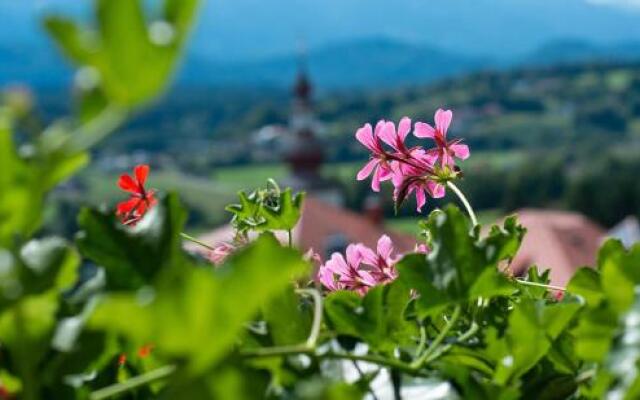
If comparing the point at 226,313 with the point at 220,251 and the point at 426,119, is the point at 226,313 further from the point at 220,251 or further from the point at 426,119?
the point at 426,119

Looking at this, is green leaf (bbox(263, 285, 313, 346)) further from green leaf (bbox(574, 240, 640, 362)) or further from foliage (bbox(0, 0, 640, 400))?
green leaf (bbox(574, 240, 640, 362))

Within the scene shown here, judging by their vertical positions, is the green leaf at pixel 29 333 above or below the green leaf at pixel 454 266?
above

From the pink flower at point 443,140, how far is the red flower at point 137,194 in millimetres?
202

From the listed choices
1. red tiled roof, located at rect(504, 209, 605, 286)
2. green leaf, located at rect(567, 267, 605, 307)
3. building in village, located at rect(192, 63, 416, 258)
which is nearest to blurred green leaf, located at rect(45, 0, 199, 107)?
green leaf, located at rect(567, 267, 605, 307)

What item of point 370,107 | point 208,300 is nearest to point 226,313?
point 208,300

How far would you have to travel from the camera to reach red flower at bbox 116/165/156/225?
0.63 metres

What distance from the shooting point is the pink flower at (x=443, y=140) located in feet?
2.22

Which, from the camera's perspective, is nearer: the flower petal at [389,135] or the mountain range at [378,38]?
the flower petal at [389,135]

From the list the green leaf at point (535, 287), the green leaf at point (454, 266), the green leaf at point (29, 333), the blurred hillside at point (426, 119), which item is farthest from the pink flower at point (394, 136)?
the blurred hillside at point (426, 119)

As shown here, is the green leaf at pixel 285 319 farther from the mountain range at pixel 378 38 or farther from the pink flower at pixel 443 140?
the mountain range at pixel 378 38

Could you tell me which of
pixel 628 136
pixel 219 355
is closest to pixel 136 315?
pixel 219 355

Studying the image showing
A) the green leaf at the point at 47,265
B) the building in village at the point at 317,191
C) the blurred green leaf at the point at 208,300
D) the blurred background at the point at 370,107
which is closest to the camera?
the blurred green leaf at the point at 208,300

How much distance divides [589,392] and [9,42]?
106 meters

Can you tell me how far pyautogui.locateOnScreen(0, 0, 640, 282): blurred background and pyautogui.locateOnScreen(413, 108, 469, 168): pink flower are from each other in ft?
0.72
